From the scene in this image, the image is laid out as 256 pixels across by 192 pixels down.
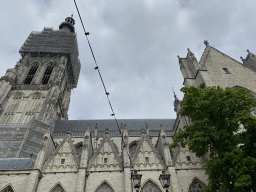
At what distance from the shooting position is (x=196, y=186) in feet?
45.9

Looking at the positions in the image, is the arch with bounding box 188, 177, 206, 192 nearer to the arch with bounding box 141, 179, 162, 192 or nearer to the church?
the church

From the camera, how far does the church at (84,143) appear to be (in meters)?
13.9

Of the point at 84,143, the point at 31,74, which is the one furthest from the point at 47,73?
the point at 84,143

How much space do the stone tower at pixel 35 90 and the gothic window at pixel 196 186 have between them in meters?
13.3

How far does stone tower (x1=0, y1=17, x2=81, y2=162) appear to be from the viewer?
75.3ft

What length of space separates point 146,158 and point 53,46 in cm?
3211

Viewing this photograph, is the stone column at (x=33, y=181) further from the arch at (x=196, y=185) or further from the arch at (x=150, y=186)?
the arch at (x=196, y=185)

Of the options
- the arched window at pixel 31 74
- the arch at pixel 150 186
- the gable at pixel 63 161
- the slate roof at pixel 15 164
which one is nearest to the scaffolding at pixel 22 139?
the slate roof at pixel 15 164

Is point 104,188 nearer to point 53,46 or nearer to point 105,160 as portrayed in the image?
point 105,160

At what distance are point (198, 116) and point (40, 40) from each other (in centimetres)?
3854

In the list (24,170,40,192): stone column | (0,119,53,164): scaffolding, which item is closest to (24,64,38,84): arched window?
(0,119,53,164): scaffolding

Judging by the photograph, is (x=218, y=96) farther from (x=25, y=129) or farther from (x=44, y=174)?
(x=25, y=129)

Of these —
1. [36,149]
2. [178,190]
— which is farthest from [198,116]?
[36,149]

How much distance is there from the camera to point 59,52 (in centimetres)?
3888
